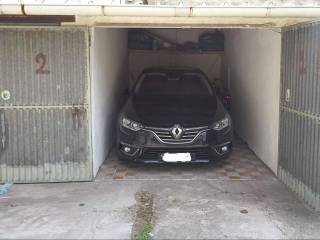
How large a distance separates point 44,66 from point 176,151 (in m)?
2.34

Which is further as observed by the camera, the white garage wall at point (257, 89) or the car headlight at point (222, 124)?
the car headlight at point (222, 124)

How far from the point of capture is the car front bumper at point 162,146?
670cm

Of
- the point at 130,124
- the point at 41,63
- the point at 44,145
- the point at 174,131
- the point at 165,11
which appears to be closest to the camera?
the point at 165,11

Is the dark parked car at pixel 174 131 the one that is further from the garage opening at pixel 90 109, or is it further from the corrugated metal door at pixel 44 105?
the corrugated metal door at pixel 44 105

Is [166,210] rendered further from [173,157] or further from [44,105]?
[44,105]

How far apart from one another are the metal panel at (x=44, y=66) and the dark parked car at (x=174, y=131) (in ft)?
3.56

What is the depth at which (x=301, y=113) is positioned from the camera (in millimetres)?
5551

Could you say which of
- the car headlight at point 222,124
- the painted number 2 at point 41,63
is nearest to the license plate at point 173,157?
the car headlight at point 222,124

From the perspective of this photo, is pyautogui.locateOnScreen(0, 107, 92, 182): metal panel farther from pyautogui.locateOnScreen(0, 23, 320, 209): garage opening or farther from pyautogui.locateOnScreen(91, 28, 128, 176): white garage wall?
pyautogui.locateOnScreen(91, 28, 128, 176): white garage wall

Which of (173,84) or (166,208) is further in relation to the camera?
(173,84)

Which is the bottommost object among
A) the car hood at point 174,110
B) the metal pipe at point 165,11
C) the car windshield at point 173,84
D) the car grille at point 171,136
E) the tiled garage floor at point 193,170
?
the tiled garage floor at point 193,170

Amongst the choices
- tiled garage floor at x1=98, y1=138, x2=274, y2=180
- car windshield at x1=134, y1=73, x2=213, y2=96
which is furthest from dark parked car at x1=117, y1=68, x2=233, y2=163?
car windshield at x1=134, y1=73, x2=213, y2=96

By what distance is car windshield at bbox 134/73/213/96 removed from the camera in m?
8.11

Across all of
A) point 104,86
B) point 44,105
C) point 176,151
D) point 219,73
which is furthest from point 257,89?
point 219,73
